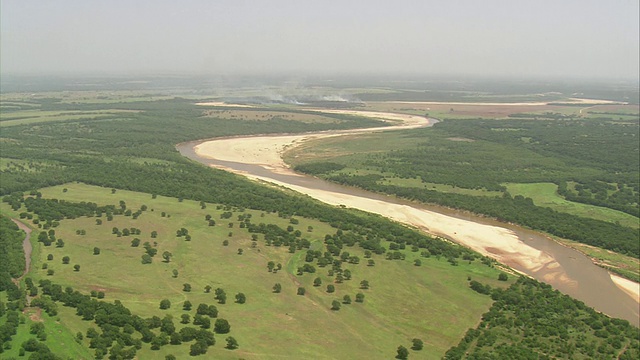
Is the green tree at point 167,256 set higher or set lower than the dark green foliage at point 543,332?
higher

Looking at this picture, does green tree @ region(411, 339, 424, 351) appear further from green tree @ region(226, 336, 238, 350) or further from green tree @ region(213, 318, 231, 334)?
green tree @ region(213, 318, 231, 334)

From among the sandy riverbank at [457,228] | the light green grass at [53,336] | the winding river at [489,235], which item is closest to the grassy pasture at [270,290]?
the light green grass at [53,336]

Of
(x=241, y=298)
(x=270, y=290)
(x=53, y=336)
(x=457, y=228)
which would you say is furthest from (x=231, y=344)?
(x=457, y=228)

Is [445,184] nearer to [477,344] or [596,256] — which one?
[596,256]

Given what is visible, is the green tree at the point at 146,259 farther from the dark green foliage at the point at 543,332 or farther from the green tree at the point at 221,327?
the dark green foliage at the point at 543,332

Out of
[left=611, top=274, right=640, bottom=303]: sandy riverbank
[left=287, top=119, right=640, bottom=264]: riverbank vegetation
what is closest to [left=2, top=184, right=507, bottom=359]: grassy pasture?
[left=611, top=274, right=640, bottom=303]: sandy riverbank

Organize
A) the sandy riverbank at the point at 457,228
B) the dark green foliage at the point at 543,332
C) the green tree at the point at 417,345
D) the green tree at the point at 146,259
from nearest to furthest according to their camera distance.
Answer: the dark green foliage at the point at 543,332, the green tree at the point at 417,345, the green tree at the point at 146,259, the sandy riverbank at the point at 457,228

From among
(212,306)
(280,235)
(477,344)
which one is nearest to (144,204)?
(280,235)
